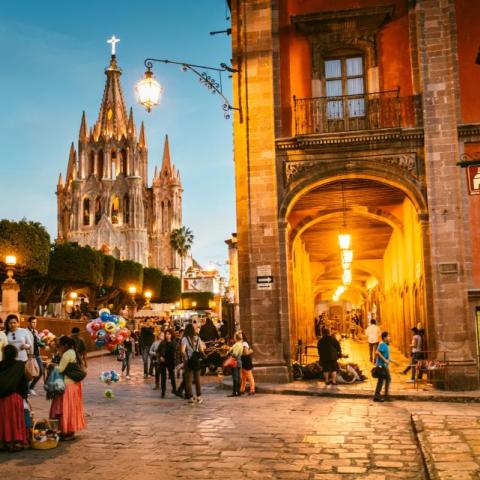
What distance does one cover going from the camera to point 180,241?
119 meters

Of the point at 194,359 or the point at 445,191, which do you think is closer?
the point at 194,359

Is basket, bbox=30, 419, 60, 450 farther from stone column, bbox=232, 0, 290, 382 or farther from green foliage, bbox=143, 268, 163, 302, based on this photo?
green foliage, bbox=143, 268, 163, 302

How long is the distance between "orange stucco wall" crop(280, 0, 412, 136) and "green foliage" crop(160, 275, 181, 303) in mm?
57065

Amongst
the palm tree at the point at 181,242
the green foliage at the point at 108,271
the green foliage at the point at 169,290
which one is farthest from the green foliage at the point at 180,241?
the green foliage at the point at 108,271

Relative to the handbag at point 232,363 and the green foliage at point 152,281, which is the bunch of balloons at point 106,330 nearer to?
the handbag at point 232,363

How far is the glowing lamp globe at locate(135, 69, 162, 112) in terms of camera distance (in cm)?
1616

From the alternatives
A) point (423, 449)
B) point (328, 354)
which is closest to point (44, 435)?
point (423, 449)

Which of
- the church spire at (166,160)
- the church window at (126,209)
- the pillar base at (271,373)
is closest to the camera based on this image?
the pillar base at (271,373)

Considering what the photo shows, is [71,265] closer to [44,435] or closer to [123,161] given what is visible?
[44,435]

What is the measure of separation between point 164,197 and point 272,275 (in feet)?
345

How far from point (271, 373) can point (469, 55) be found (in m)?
9.12

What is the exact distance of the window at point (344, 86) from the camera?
17.8m

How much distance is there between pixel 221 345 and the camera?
22.5 meters

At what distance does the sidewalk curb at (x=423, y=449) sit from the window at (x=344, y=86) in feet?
30.0
